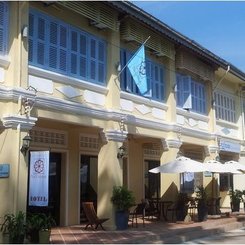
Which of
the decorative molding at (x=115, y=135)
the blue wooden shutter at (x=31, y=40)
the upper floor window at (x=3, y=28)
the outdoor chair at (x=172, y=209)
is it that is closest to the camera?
the upper floor window at (x=3, y=28)

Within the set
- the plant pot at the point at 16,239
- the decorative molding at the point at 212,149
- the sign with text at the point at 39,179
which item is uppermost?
the decorative molding at the point at 212,149

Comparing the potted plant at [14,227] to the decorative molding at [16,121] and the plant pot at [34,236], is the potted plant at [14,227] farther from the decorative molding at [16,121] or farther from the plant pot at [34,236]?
the decorative molding at [16,121]

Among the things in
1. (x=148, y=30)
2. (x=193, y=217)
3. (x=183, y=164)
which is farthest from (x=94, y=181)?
(x=148, y=30)

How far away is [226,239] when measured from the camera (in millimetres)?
14109

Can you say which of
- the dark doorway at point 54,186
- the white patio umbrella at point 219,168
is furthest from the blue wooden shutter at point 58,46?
the white patio umbrella at point 219,168

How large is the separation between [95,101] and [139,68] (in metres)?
1.84

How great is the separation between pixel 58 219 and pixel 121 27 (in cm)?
654

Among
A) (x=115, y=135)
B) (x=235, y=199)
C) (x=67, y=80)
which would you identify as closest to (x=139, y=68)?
(x=115, y=135)

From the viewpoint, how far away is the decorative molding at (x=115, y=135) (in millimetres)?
14422

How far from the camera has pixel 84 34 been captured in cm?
A: 1411

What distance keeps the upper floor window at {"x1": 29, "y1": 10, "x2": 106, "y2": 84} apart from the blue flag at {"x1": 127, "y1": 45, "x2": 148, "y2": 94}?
87 centimetres

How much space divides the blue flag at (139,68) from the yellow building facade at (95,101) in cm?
57

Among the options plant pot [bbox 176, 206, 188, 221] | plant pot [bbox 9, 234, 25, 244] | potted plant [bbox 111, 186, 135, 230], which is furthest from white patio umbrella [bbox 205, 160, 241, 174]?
plant pot [bbox 9, 234, 25, 244]

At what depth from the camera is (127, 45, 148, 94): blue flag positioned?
14.6 metres
